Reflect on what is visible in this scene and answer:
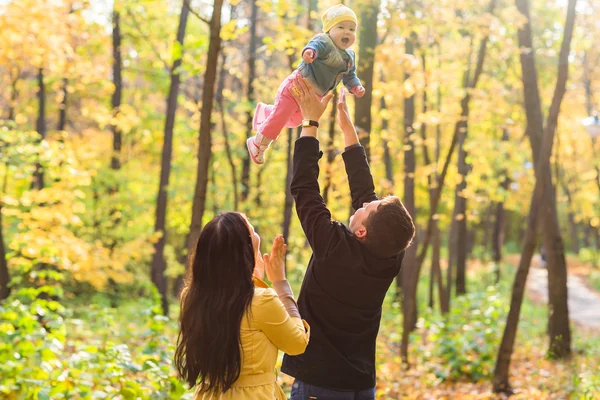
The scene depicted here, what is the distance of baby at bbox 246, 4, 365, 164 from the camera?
10.1 ft

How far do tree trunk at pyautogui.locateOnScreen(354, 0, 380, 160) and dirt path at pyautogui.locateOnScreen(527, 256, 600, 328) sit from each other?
45.4 ft

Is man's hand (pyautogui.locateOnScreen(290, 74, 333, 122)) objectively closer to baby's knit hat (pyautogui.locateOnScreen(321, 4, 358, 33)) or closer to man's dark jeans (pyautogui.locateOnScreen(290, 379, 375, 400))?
baby's knit hat (pyautogui.locateOnScreen(321, 4, 358, 33))

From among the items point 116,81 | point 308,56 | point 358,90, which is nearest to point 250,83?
point 116,81

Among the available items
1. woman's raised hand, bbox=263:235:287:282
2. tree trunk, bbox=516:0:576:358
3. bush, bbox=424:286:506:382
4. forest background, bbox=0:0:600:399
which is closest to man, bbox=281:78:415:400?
woman's raised hand, bbox=263:235:287:282

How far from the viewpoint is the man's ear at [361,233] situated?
277 cm

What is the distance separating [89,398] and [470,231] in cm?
3321

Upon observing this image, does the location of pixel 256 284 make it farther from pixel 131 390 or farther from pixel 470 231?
pixel 470 231

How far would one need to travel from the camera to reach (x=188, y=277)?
2736mm

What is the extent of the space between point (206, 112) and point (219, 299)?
8.57 ft

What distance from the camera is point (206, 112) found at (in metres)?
4.93

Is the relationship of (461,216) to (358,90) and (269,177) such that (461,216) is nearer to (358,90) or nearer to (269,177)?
(269,177)

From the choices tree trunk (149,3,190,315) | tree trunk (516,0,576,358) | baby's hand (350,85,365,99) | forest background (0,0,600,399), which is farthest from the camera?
tree trunk (149,3,190,315)

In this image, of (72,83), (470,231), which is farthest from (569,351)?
(470,231)

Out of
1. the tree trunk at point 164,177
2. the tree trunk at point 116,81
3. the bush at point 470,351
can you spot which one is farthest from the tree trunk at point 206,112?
the tree trunk at point 116,81
